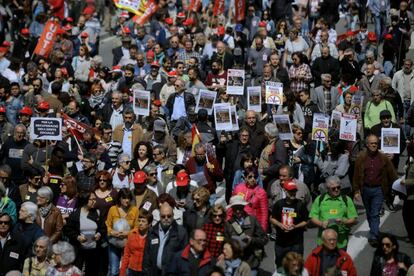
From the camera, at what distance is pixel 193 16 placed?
1195 inches

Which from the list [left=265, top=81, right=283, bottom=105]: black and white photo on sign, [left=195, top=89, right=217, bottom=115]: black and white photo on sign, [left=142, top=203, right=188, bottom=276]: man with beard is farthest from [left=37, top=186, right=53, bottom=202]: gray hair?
[left=265, top=81, right=283, bottom=105]: black and white photo on sign

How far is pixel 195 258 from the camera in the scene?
47.1ft

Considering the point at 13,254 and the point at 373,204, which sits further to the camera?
the point at 373,204

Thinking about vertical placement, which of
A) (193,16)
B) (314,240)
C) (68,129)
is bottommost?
(314,240)

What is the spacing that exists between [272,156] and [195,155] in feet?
4.01

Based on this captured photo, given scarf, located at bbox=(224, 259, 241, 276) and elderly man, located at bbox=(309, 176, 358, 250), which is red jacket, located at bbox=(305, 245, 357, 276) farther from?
elderly man, located at bbox=(309, 176, 358, 250)

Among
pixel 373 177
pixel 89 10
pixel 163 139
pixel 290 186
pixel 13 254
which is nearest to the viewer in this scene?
pixel 13 254

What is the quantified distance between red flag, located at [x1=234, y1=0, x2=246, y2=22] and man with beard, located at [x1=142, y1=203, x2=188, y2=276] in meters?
14.6

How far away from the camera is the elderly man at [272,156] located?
59.8 feet

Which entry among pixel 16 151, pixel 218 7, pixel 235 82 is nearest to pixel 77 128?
pixel 16 151

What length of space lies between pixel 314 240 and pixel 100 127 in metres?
4.03

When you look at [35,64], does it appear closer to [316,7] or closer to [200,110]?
[200,110]

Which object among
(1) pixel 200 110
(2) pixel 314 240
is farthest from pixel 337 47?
(2) pixel 314 240

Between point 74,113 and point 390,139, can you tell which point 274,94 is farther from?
point 74,113
